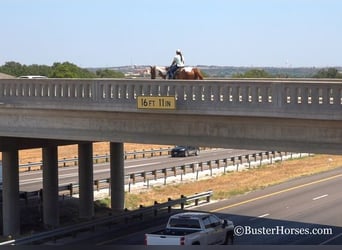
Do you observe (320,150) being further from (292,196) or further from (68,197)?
(68,197)

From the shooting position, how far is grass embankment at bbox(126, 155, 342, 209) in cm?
3488

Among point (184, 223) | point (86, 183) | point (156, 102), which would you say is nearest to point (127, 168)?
point (86, 183)

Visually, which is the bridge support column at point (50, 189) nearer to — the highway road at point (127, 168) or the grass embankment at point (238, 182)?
the grass embankment at point (238, 182)

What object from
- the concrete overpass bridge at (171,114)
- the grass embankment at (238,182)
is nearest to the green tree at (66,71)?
the grass embankment at (238,182)

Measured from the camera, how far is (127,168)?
49062 millimetres

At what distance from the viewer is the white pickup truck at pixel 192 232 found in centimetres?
1773

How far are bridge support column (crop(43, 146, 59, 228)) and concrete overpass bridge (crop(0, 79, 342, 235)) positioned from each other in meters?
1.77

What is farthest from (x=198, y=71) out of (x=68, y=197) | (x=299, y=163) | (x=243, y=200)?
(x=299, y=163)

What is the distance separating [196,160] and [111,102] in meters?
35.3

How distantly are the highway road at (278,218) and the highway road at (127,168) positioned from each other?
11.9 m

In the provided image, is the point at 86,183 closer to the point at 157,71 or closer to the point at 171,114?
the point at 157,71

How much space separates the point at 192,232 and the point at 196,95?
3.54 meters

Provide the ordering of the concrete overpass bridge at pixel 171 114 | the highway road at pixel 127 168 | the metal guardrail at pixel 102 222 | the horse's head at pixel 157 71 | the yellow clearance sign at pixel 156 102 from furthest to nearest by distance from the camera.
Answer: the highway road at pixel 127 168, the horse's head at pixel 157 71, the metal guardrail at pixel 102 222, the yellow clearance sign at pixel 156 102, the concrete overpass bridge at pixel 171 114

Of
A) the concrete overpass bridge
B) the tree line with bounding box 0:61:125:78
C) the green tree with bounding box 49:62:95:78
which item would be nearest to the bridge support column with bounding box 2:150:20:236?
the concrete overpass bridge
